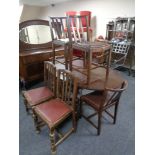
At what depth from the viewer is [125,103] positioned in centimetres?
262

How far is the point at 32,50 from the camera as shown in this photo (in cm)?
293

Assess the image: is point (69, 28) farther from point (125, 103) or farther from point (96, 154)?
point (125, 103)

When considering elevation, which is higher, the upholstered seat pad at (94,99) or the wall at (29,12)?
the wall at (29,12)

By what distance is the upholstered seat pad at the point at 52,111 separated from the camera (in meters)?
1.56

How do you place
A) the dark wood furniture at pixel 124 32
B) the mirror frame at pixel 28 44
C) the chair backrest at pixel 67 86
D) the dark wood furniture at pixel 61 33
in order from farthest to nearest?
the dark wood furniture at pixel 124 32
the mirror frame at pixel 28 44
the dark wood furniture at pixel 61 33
the chair backrest at pixel 67 86

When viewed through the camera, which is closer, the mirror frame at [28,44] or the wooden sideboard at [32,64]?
the wooden sideboard at [32,64]

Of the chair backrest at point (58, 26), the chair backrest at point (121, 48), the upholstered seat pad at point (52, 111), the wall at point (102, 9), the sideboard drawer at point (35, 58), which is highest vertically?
the wall at point (102, 9)

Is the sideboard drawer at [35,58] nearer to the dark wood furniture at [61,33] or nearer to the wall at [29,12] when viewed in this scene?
the dark wood furniture at [61,33]

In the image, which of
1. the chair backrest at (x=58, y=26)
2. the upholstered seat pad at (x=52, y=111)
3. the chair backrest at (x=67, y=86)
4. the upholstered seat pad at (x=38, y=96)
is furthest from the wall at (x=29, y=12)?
the upholstered seat pad at (x=52, y=111)

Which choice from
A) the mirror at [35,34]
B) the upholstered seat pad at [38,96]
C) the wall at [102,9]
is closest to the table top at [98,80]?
the upholstered seat pad at [38,96]

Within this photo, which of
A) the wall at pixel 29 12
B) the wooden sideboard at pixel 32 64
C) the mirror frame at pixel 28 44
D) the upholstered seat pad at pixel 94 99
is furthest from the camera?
the wall at pixel 29 12

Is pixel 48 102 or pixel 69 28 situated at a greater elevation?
pixel 69 28
